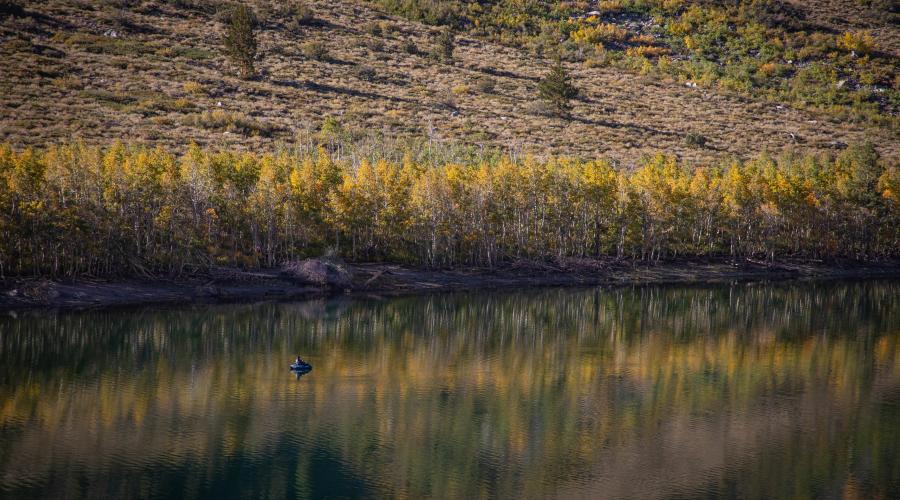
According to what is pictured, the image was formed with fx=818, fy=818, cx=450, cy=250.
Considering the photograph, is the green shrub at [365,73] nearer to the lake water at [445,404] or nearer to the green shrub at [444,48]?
the green shrub at [444,48]

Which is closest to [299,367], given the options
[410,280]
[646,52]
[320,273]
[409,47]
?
[320,273]

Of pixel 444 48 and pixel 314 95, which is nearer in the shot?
pixel 314 95

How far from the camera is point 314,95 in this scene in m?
125

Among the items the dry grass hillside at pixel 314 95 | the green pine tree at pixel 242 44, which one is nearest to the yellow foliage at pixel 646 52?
the dry grass hillside at pixel 314 95

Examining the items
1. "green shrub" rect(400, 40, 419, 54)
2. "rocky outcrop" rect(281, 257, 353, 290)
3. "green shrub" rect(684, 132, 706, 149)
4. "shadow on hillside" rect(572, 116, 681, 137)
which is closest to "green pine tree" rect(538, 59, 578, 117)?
"shadow on hillside" rect(572, 116, 681, 137)

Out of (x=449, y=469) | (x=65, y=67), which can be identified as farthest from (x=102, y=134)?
(x=449, y=469)

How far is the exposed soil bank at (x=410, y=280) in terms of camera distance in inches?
2207

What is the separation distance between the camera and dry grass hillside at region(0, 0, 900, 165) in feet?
338

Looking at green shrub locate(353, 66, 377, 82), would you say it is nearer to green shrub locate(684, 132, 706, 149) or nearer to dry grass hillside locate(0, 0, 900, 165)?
dry grass hillside locate(0, 0, 900, 165)

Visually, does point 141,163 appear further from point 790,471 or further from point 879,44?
point 879,44

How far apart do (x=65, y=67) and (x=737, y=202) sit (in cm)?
9015

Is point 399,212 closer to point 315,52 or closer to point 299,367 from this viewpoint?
point 299,367

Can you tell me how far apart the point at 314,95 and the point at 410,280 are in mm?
63924

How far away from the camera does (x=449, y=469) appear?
2527 centimetres
